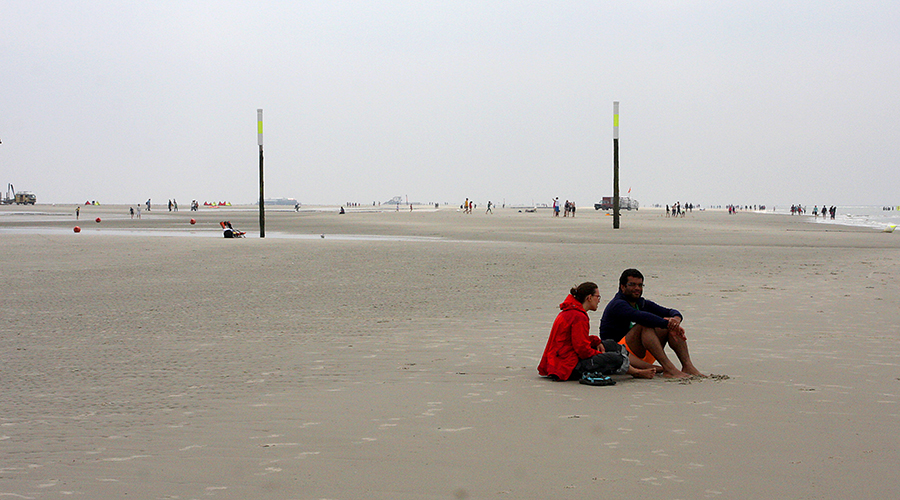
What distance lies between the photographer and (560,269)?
19.8m

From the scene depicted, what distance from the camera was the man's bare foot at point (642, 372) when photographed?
7848 mm

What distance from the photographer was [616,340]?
8.25 meters

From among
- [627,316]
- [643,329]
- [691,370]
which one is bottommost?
[691,370]

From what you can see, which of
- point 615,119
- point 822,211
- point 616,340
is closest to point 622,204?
point 822,211

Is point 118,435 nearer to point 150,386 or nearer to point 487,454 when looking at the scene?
point 150,386

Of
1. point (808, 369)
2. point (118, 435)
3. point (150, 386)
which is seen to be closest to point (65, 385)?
point (150, 386)

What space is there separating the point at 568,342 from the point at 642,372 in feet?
2.69

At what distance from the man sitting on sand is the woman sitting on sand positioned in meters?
0.23

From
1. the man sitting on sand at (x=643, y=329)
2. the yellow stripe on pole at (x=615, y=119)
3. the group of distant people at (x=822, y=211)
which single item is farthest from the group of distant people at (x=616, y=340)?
the group of distant people at (x=822, y=211)

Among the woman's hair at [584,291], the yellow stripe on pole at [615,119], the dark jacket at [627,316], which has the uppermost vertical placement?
the yellow stripe on pole at [615,119]

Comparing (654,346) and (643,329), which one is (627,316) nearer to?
(643,329)

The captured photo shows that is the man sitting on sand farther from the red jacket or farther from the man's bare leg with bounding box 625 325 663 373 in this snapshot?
the red jacket

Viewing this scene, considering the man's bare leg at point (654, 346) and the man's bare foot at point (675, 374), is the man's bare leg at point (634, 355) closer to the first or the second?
the man's bare leg at point (654, 346)

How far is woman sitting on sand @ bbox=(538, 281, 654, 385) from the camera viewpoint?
761 cm
